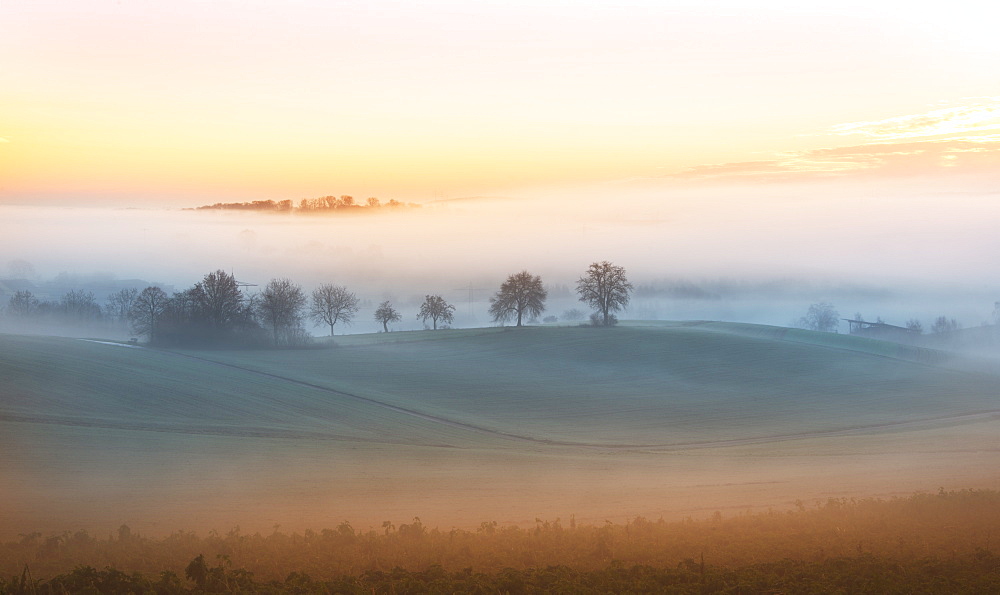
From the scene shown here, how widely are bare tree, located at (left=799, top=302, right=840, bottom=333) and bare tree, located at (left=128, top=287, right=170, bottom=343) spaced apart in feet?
372

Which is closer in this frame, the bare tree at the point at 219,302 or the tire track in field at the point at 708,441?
the tire track in field at the point at 708,441

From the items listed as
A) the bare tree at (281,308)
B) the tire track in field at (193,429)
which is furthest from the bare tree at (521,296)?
the tire track in field at (193,429)

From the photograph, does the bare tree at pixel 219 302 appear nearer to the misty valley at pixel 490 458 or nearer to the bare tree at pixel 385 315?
the misty valley at pixel 490 458

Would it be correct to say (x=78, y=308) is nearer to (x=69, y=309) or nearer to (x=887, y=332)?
(x=69, y=309)

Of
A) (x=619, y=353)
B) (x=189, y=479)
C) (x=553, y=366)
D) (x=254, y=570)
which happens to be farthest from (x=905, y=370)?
(x=254, y=570)

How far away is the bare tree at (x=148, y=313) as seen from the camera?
7544 centimetres

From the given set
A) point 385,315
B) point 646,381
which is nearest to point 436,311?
point 385,315

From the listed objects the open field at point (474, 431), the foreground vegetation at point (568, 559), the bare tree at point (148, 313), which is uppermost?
the bare tree at point (148, 313)

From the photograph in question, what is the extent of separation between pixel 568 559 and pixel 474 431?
31.3m

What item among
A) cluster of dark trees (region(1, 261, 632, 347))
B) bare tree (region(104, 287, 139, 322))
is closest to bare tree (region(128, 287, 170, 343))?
cluster of dark trees (region(1, 261, 632, 347))

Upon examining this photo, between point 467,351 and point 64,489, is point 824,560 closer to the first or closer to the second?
point 64,489

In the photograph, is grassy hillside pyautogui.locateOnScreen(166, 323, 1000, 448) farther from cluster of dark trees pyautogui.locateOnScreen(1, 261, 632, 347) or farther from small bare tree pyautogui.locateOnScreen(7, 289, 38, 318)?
small bare tree pyautogui.locateOnScreen(7, 289, 38, 318)

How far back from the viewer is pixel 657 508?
22.1 metres

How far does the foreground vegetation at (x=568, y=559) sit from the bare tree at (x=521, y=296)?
76875 mm
